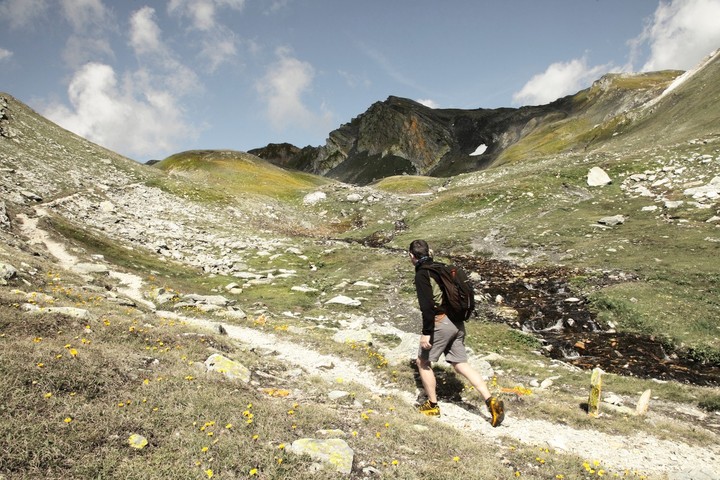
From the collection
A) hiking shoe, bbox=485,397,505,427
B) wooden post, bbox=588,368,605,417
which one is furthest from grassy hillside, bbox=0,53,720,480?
wooden post, bbox=588,368,605,417

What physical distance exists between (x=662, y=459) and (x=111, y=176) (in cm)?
5990

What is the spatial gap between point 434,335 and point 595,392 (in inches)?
207

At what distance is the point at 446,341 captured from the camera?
10.4 meters

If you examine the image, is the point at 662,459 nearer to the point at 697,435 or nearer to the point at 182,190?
the point at 697,435

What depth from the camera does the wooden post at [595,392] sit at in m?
11.4

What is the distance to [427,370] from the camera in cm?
1084

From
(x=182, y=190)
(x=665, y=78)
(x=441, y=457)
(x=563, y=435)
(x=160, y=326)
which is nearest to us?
(x=441, y=457)

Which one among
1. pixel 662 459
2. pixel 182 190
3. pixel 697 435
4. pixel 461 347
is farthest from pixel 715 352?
pixel 182 190

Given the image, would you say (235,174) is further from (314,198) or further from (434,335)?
(434,335)

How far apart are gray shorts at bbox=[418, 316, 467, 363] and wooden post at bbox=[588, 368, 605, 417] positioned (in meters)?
4.04

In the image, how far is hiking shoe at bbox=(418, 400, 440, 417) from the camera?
420 inches

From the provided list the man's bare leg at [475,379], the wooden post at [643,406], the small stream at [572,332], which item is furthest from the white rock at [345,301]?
the wooden post at [643,406]

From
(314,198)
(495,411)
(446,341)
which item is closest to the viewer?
(495,411)

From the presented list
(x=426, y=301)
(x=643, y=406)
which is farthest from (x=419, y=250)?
(x=643, y=406)
